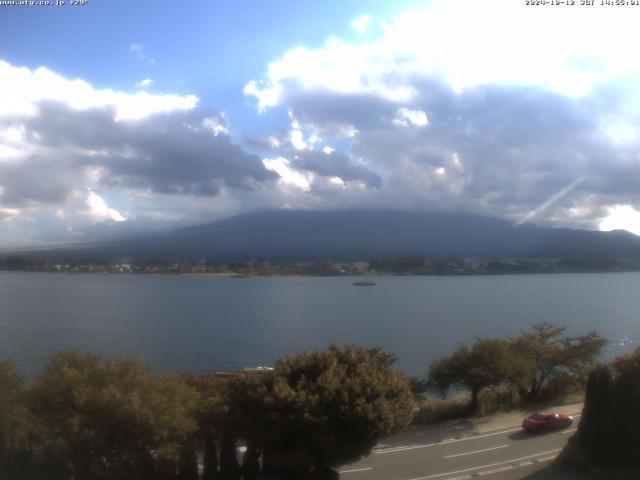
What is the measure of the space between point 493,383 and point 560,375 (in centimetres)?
444

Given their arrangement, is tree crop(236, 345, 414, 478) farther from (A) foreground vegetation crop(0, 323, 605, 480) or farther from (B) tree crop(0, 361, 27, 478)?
(B) tree crop(0, 361, 27, 478)

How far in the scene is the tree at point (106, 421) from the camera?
29.5 ft

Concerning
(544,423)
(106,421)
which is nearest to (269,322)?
(544,423)

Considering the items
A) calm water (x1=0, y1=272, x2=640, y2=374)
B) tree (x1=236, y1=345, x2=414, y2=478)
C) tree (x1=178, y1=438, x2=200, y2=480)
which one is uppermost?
→ tree (x1=236, y1=345, x2=414, y2=478)

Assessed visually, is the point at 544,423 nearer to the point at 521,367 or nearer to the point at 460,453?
the point at 460,453

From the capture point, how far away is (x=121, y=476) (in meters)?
9.25

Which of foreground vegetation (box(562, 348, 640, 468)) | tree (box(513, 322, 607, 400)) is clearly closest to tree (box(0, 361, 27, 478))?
foreground vegetation (box(562, 348, 640, 468))

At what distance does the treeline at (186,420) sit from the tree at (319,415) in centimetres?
2

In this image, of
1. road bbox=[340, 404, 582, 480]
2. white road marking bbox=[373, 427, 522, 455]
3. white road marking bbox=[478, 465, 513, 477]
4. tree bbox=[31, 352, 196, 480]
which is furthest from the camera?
white road marking bbox=[373, 427, 522, 455]

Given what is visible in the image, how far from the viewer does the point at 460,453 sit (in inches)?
525

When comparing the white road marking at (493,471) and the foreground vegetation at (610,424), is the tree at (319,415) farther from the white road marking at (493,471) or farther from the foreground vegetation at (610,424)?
the foreground vegetation at (610,424)

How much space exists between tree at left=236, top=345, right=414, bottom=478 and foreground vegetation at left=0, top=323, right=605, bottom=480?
0.02 m

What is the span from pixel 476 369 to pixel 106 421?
43.9 ft

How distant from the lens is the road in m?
11.8
